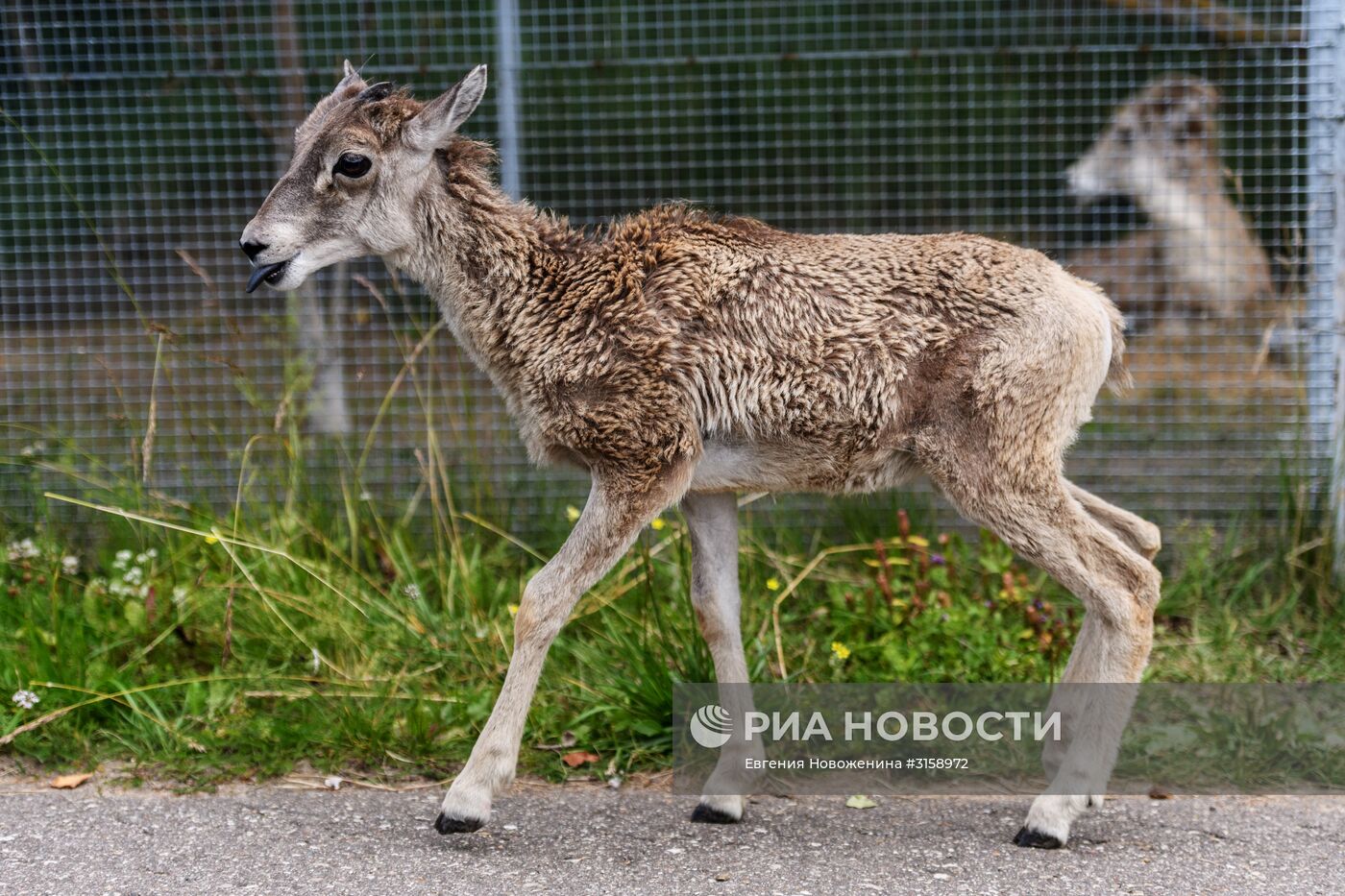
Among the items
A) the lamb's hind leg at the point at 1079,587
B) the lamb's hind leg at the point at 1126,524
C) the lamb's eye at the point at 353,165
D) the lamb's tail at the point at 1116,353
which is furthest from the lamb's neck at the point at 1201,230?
the lamb's eye at the point at 353,165

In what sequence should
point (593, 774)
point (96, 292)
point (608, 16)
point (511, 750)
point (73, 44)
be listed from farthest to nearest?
point (608, 16), point (96, 292), point (73, 44), point (593, 774), point (511, 750)

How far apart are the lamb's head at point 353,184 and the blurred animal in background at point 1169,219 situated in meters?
4.44

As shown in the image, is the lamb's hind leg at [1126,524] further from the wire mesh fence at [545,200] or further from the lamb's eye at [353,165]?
the lamb's eye at [353,165]

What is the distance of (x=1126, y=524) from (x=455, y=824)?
7.99 ft

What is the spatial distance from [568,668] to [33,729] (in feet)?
6.43

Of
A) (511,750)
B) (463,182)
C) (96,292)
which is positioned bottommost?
(511,750)

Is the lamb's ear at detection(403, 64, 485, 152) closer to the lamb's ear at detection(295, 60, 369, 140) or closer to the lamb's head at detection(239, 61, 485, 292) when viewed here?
the lamb's head at detection(239, 61, 485, 292)

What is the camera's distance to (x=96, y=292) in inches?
289

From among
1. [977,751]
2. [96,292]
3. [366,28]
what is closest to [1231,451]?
[977,751]

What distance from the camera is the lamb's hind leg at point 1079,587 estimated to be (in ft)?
13.0

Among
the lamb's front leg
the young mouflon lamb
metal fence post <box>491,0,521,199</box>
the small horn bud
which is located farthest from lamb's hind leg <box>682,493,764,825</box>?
metal fence post <box>491,0,521,199</box>

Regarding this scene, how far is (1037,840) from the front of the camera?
12.9ft

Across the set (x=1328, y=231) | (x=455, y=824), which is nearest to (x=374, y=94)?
(x=455, y=824)

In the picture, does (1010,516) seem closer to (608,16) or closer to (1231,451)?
(1231,451)
